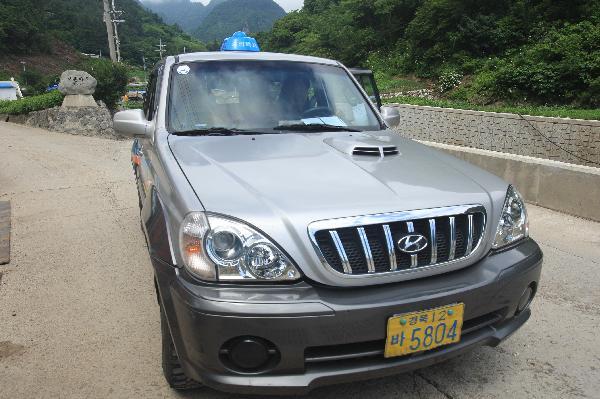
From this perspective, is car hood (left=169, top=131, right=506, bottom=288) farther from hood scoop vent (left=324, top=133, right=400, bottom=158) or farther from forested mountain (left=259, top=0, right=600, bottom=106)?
forested mountain (left=259, top=0, right=600, bottom=106)

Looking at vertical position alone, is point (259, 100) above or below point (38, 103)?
above

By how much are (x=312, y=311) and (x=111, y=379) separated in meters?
1.40

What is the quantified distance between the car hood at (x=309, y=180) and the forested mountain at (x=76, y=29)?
3545 inches

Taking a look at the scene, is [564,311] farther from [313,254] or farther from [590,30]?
[590,30]

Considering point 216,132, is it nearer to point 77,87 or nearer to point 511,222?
point 511,222

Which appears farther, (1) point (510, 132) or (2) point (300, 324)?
(1) point (510, 132)

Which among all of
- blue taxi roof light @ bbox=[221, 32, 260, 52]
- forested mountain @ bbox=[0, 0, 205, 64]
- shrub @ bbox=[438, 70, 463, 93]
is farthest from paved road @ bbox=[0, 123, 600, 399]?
forested mountain @ bbox=[0, 0, 205, 64]

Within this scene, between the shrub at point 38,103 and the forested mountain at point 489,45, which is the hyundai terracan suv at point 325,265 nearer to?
the shrub at point 38,103

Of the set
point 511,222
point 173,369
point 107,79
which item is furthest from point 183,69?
point 107,79

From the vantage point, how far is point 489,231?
220cm

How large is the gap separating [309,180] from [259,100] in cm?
116

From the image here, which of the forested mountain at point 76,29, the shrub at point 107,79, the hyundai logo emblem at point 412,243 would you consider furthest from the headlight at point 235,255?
the forested mountain at point 76,29

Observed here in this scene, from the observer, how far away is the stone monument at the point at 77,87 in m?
13.0

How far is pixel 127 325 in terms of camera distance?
3174 mm
